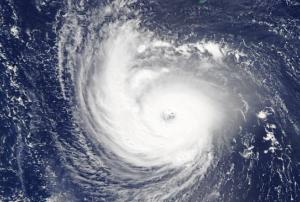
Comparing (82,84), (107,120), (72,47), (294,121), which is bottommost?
(294,121)

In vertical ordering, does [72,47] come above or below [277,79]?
above

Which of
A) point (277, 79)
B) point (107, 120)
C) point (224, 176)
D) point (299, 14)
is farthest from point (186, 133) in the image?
point (299, 14)

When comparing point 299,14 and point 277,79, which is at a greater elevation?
point 299,14

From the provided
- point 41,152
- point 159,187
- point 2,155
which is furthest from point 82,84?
point 159,187

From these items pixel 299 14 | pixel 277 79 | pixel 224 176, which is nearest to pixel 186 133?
pixel 224 176

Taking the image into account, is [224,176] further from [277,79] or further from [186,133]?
[277,79]

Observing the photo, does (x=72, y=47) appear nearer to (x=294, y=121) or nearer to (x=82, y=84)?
(x=82, y=84)

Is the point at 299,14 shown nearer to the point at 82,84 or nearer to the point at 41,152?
the point at 82,84

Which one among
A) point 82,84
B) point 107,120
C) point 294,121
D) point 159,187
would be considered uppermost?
point 82,84
